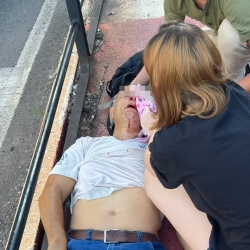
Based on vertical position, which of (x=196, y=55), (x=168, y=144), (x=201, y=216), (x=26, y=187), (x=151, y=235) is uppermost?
(x=196, y=55)

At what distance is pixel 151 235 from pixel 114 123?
0.85m

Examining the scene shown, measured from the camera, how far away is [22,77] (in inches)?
147

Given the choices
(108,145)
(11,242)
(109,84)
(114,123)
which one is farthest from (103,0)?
(11,242)

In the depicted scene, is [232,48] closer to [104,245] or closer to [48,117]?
[48,117]

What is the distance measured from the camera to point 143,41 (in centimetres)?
346

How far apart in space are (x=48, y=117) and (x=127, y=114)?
1.71ft

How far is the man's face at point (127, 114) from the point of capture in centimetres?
229

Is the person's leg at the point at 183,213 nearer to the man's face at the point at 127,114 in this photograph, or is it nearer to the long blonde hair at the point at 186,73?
the long blonde hair at the point at 186,73

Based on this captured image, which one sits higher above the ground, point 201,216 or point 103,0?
point 201,216

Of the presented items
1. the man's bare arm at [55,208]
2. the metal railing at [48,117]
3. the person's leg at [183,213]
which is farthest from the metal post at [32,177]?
the person's leg at [183,213]

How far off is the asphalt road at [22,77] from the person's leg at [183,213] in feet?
3.94

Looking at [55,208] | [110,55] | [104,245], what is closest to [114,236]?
[104,245]

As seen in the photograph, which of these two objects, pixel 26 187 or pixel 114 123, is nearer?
Answer: pixel 26 187

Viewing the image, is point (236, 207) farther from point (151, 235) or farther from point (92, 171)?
point (92, 171)
